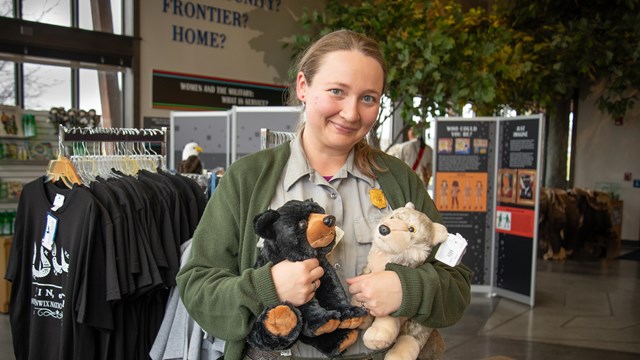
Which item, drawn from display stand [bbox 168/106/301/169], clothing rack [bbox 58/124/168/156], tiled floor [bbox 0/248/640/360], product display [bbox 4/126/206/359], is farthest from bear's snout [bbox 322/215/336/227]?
display stand [bbox 168/106/301/169]

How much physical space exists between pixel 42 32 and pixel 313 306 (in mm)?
5614

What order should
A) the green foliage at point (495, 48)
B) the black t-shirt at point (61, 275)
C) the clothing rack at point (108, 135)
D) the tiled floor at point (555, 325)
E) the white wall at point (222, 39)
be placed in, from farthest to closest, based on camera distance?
the white wall at point (222, 39) → the green foliage at point (495, 48) → the tiled floor at point (555, 325) → the clothing rack at point (108, 135) → the black t-shirt at point (61, 275)

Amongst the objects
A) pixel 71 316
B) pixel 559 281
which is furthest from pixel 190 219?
pixel 559 281

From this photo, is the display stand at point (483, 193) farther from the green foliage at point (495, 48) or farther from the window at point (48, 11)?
the window at point (48, 11)

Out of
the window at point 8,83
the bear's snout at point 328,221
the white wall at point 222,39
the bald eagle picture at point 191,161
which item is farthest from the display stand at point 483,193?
the bear's snout at point 328,221

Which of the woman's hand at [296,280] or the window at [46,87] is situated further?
the window at [46,87]

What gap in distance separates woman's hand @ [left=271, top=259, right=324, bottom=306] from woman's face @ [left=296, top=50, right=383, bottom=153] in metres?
0.32

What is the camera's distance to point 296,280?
3.58 feet

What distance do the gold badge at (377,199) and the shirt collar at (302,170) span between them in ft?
0.12

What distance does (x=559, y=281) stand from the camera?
682cm

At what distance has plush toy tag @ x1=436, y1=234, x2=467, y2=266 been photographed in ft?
4.03

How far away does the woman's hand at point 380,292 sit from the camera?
113 centimetres

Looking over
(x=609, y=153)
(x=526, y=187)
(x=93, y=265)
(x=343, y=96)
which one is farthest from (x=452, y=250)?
(x=609, y=153)

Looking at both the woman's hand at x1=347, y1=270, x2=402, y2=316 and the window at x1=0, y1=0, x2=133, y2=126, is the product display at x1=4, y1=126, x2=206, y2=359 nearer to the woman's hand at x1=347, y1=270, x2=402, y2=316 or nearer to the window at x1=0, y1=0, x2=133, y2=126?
the woman's hand at x1=347, y1=270, x2=402, y2=316
